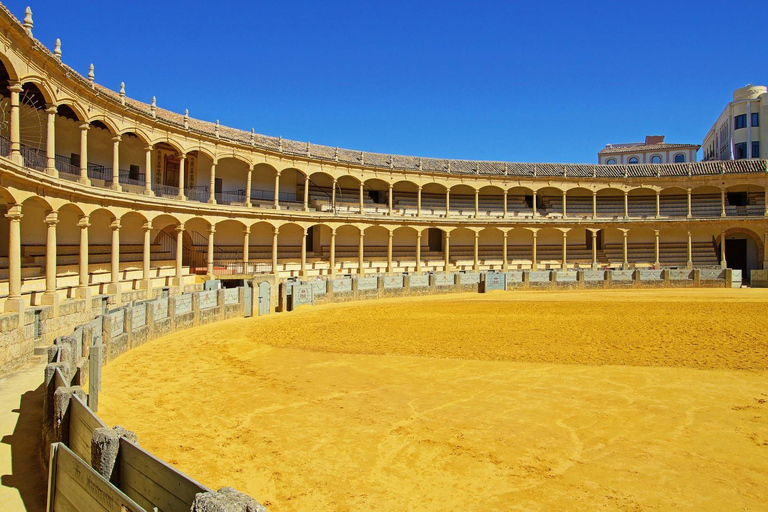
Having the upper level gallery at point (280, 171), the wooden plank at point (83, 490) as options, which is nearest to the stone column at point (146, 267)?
the upper level gallery at point (280, 171)

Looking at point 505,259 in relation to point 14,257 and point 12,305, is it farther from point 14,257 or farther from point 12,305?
point 12,305

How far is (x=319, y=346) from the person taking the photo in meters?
14.5

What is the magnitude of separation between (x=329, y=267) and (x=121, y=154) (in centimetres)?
1395

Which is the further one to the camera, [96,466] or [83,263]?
[83,263]

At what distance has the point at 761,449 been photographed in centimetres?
706

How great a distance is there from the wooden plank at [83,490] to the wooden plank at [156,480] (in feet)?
1.00

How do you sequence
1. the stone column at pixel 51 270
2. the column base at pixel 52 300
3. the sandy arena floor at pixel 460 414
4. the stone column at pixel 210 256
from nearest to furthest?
the sandy arena floor at pixel 460 414
the column base at pixel 52 300
the stone column at pixel 51 270
the stone column at pixel 210 256

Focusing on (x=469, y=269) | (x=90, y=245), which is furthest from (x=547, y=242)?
(x=90, y=245)

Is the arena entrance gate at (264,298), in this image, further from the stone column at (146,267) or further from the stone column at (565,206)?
the stone column at (565,206)

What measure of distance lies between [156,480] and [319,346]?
1025 cm

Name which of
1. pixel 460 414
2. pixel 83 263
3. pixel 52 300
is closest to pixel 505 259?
pixel 83 263

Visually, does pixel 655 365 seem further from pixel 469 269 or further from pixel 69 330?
pixel 469 269

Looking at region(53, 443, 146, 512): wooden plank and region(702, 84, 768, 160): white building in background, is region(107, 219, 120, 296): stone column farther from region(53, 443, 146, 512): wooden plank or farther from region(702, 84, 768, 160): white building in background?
region(702, 84, 768, 160): white building in background

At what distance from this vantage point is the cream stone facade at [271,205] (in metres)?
17.1
